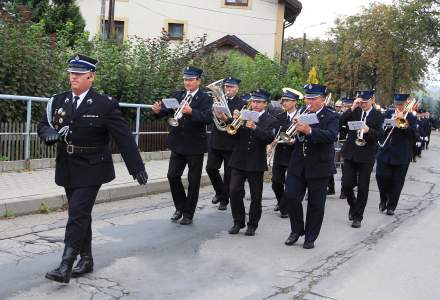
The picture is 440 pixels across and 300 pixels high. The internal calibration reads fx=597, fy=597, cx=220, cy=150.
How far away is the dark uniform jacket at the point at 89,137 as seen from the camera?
216 inches

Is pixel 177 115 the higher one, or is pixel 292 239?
pixel 177 115

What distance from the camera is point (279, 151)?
9.49 metres

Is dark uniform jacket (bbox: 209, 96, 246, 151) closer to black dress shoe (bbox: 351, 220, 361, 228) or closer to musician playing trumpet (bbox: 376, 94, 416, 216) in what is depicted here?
black dress shoe (bbox: 351, 220, 361, 228)

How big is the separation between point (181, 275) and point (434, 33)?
40.9 meters

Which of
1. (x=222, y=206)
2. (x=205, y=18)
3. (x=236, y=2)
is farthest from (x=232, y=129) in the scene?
(x=236, y=2)

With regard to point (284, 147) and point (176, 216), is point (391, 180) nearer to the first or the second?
point (284, 147)

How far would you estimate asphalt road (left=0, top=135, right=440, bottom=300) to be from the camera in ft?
18.1

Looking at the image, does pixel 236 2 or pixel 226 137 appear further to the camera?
pixel 236 2

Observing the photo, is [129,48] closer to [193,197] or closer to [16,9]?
[16,9]

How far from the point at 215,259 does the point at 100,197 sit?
11.0ft

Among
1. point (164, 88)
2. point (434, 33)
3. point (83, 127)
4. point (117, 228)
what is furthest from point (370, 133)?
point (434, 33)

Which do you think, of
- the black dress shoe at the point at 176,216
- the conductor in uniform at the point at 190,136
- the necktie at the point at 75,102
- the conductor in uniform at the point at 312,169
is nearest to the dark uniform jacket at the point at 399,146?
the conductor in uniform at the point at 312,169

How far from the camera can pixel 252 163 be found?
7.69 metres

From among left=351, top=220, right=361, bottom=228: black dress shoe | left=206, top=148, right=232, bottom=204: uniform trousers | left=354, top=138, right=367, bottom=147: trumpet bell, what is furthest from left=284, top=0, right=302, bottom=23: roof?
left=351, top=220, right=361, bottom=228: black dress shoe
